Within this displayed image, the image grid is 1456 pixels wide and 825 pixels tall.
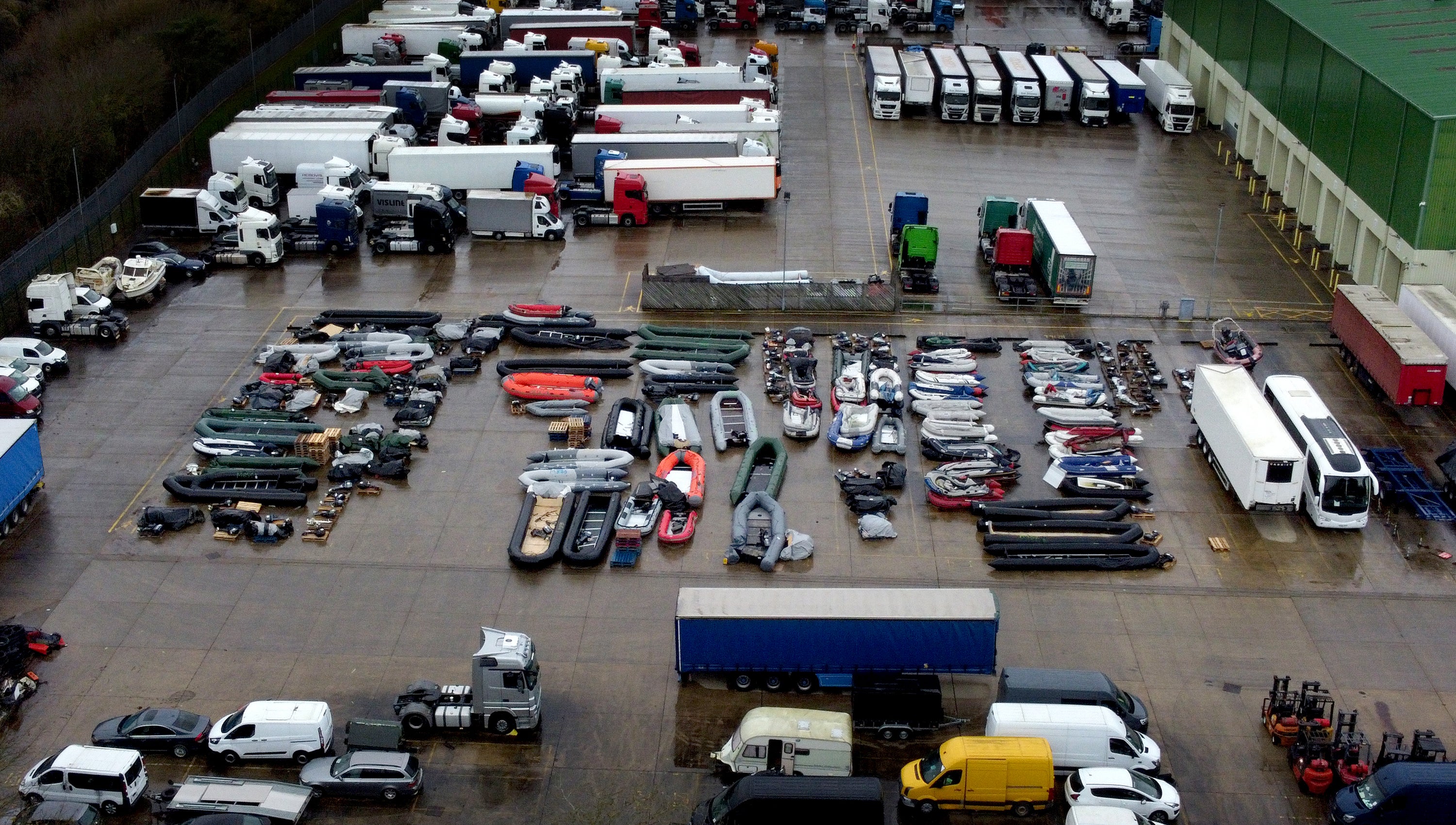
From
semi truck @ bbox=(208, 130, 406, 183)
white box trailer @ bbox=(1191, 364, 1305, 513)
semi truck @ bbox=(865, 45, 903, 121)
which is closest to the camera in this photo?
white box trailer @ bbox=(1191, 364, 1305, 513)

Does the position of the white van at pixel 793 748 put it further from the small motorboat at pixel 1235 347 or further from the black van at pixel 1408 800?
the small motorboat at pixel 1235 347

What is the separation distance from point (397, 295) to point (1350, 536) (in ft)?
120

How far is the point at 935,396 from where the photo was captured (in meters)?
49.3

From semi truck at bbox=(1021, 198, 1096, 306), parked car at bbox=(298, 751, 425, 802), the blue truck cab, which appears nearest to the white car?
parked car at bbox=(298, 751, 425, 802)

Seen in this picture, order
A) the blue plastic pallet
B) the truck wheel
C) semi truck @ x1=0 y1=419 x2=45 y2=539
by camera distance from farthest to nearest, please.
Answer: the blue plastic pallet < semi truck @ x1=0 y1=419 x2=45 y2=539 < the truck wheel

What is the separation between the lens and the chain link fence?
60.2m

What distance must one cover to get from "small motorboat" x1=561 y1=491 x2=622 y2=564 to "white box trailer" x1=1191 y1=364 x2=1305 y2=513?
18283 millimetres

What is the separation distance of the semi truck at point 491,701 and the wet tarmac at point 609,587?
0.58 m

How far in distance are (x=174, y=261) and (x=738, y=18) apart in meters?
55.5

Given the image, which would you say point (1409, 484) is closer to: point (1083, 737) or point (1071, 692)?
point (1071, 692)

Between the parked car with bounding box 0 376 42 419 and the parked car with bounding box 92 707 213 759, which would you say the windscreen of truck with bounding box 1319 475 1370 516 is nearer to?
the parked car with bounding box 92 707 213 759

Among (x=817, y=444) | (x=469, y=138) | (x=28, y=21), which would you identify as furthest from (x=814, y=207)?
(x=28, y=21)

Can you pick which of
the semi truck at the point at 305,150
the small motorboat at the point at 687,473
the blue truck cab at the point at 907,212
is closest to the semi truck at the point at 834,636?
the small motorboat at the point at 687,473

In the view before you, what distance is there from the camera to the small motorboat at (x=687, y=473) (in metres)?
42.9
